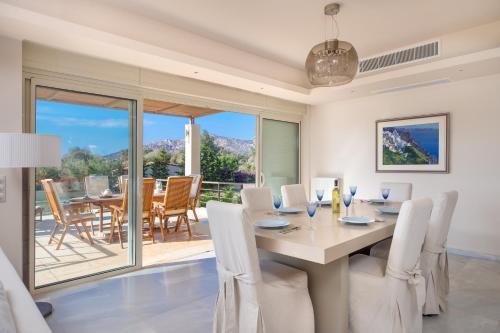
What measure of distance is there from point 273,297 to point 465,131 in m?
3.61

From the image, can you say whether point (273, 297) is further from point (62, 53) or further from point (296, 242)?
point (62, 53)

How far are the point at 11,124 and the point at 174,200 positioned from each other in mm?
2620

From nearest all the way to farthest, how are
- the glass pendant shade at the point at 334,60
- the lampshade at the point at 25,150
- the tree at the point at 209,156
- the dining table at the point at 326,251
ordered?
the dining table at the point at 326,251
the lampshade at the point at 25,150
the glass pendant shade at the point at 334,60
the tree at the point at 209,156

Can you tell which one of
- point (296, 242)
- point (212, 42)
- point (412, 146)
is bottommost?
point (296, 242)

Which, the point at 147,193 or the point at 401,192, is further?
the point at 147,193

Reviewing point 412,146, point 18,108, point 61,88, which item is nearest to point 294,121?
point 412,146

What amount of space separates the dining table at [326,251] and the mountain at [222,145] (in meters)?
3.29

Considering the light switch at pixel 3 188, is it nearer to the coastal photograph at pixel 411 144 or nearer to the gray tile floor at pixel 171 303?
the gray tile floor at pixel 171 303

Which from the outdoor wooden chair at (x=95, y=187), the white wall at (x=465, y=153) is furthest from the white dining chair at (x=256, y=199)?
the white wall at (x=465, y=153)

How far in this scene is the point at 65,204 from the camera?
313 cm

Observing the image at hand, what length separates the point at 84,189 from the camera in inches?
128

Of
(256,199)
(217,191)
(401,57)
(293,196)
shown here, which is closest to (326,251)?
(256,199)

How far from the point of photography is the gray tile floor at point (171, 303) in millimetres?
2305

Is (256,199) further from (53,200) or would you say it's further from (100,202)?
(53,200)
